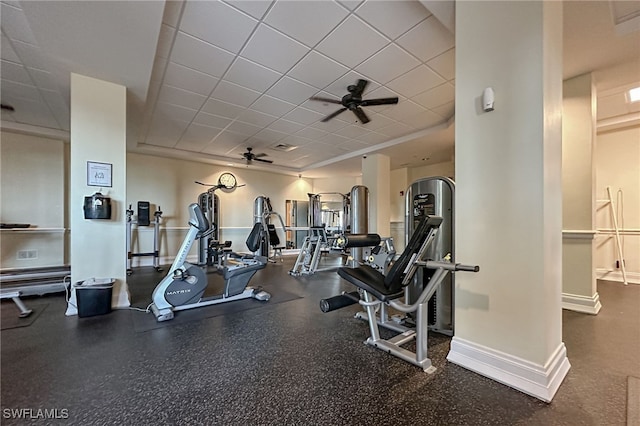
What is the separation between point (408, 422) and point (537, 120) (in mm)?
1833

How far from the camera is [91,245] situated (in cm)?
288

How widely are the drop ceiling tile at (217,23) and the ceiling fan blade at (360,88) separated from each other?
1456 mm

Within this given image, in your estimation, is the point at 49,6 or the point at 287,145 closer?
the point at 49,6

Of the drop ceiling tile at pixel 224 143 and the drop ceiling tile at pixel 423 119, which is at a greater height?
the drop ceiling tile at pixel 423 119

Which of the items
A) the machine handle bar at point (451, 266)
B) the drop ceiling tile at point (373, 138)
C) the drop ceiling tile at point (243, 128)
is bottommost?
the machine handle bar at point (451, 266)

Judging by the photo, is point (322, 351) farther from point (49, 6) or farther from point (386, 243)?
point (49, 6)

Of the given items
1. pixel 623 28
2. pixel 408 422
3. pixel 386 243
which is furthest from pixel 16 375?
pixel 623 28

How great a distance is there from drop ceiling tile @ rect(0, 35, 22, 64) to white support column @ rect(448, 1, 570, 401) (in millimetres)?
4083

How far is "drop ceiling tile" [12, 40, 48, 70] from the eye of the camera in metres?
2.46

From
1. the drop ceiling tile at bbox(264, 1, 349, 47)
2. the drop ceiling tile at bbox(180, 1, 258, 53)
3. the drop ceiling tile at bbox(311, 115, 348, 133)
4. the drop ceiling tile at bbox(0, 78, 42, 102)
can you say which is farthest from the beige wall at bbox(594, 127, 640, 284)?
the drop ceiling tile at bbox(0, 78, 42, 102)

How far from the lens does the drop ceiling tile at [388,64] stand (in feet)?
8.80

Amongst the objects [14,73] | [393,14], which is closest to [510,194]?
[393,14]

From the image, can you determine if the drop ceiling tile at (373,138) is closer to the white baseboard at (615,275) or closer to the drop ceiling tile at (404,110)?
the drop ceiling tile at (404,110)

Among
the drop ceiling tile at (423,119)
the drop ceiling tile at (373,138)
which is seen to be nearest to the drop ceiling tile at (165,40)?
the drop ceiling tile at (423,119)
